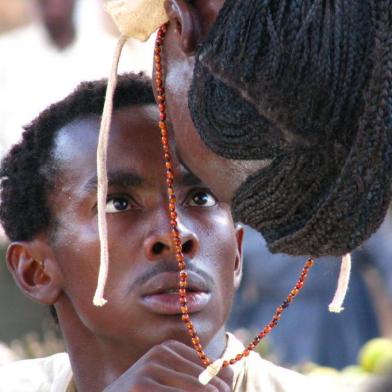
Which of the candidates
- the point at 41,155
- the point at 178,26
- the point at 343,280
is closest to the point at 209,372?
the point at 343,280

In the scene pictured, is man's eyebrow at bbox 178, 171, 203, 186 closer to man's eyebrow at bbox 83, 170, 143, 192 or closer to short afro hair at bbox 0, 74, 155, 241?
man's eyebrow at bbox 83, 170, 143, 192

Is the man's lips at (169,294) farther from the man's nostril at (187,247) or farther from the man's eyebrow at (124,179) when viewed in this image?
the man's eyebrow at (124,179)

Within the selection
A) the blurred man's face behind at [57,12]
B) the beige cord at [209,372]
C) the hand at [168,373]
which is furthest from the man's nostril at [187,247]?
the blurred man's face behind at [57,12]

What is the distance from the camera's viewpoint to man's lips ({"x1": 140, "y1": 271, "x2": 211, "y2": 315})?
295 cm

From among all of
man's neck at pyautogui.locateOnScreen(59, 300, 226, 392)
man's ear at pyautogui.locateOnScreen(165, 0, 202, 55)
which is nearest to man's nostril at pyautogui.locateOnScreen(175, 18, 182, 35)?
man's ear at pyautogui.locateOnScreen(165, 0, 202, 55)

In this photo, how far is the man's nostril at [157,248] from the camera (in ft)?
9.82

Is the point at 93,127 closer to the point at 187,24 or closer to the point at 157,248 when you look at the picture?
the point at 157,248

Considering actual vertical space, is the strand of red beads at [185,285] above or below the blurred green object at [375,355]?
above

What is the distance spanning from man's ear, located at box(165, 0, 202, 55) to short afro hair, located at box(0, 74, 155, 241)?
0.90m

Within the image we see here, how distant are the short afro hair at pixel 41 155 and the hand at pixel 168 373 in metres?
0.64

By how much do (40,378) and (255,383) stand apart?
0.81m

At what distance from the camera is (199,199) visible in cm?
312

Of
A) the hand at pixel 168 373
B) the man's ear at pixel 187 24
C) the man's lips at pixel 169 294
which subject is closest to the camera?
the man's ear at pixel 187 24

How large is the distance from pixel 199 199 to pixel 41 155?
0.54m
